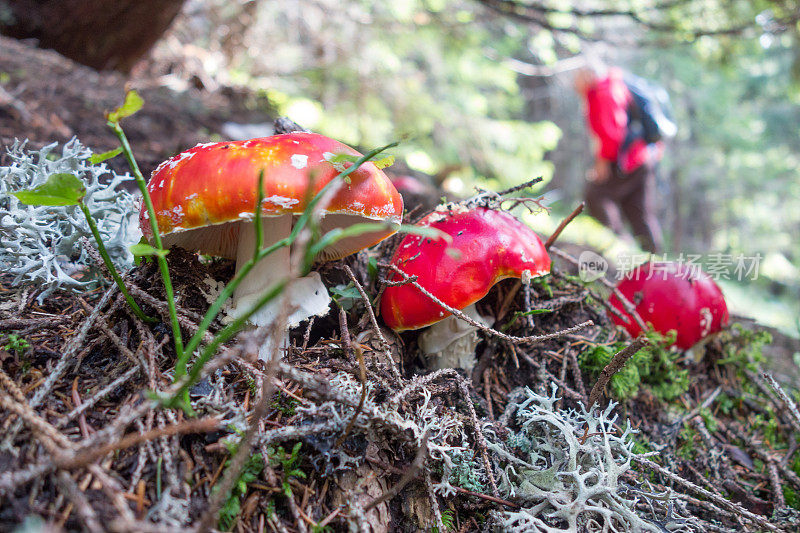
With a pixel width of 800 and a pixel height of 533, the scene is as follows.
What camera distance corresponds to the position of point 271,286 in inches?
61.4

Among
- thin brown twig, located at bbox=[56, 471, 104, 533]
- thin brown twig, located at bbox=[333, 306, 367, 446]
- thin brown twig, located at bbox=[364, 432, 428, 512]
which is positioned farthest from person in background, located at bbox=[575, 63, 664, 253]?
thin brown twig, located at bbox=[56, 471, 104, 533]

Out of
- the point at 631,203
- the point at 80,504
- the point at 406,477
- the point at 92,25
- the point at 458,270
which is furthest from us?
the point at 631,203

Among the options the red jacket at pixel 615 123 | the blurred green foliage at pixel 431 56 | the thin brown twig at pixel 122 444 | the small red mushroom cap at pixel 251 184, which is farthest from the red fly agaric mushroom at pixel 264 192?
the red jacket at pixel 615 123

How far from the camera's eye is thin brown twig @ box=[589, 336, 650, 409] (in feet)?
4.44

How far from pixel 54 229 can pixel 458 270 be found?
150cm

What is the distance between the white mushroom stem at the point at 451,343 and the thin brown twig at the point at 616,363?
470mm

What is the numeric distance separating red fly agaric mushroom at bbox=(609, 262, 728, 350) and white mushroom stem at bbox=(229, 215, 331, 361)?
161 centimetres

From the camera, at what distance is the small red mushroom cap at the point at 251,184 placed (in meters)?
1.22

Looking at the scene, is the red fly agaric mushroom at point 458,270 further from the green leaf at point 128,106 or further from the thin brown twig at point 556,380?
the green leaf at point 128,106

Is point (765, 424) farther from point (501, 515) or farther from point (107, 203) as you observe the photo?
point (107, 203)

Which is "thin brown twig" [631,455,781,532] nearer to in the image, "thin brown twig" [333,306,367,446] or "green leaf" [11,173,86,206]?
"thin brown twig" [333,306,367,446]

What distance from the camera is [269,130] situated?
Result: 4.27m

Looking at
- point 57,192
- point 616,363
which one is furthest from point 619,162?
point 57,192

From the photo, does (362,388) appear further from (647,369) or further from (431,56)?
(431,56)
